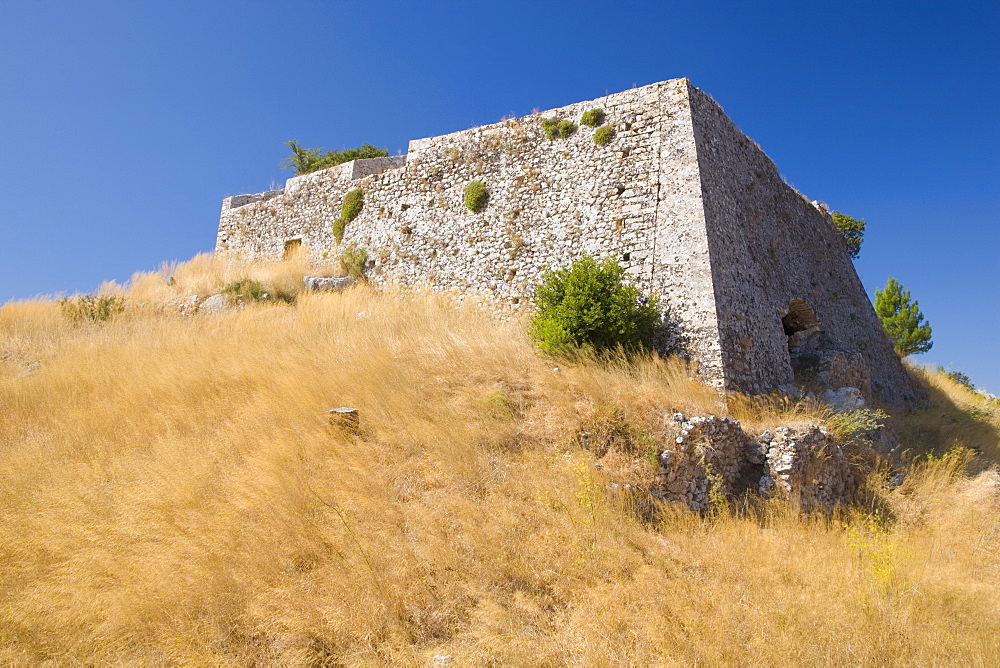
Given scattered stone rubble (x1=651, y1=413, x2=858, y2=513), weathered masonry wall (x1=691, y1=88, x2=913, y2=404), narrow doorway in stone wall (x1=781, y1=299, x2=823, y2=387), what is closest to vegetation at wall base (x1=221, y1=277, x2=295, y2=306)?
weathered masonry wall (x1=691, y1=88, x2=913, y2=404)

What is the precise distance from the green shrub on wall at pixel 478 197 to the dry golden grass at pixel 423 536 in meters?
4.97

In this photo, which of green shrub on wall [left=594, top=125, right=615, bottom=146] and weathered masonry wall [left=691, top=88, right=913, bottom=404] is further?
green shrub on wall [left=594, top=125, right=615, bottom=146]

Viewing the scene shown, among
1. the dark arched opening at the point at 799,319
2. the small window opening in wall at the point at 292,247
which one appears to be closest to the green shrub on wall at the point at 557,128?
the dark arched opening at the point at 799,319

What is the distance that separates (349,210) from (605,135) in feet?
25.3

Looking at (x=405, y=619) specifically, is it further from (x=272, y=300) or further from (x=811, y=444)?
(x=272, y=300)

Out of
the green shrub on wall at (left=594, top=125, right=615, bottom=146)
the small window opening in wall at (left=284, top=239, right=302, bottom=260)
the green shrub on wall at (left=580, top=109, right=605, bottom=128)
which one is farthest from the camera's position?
the small window opening in wall at (left=284, top=239, right=302, bottom=260)

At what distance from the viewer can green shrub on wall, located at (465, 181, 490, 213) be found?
1326 centimetres

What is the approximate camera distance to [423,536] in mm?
5543

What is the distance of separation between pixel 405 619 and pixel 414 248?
417 inches

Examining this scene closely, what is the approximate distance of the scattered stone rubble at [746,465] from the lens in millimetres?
7031

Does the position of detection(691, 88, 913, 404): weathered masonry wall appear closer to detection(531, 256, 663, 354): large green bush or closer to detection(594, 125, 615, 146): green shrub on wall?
detection(531, 256, 663, 354): large green bush

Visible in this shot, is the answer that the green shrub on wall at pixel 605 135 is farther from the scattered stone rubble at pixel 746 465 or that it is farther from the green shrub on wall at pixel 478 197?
the scattered stone rubble at pixel 746 465

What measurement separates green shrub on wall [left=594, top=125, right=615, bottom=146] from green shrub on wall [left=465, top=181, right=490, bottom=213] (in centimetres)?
289

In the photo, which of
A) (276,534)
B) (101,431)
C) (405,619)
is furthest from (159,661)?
(101,431)
